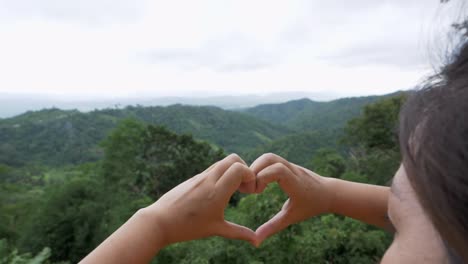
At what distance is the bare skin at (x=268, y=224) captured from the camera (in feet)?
1.92

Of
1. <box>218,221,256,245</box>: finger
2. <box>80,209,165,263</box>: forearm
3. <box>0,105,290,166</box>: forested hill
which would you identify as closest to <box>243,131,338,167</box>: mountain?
<box>0,105,290,166</box>: forested hill

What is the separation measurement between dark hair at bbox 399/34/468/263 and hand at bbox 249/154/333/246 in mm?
435

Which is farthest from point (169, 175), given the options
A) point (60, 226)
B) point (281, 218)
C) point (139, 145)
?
point (281, 218)

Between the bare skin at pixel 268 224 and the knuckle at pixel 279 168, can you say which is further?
the knuckle at pixel 279 168

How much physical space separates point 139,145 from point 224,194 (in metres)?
16.3

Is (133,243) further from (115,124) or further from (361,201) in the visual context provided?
(115,124)

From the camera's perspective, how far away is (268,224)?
104cm

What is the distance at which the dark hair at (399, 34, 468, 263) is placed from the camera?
44 centimetres

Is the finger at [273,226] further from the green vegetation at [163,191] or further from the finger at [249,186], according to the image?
the green vegetation at [163,191]

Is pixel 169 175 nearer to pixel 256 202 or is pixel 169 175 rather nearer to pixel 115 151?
pixel 115 151

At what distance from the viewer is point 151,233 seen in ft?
2.72

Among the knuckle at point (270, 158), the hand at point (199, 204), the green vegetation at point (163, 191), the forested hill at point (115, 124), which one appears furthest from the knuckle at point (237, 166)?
the forested hill at point (115, 124)

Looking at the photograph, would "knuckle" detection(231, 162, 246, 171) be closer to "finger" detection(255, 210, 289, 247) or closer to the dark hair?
"finger" detection(255, 210, 289, 247)

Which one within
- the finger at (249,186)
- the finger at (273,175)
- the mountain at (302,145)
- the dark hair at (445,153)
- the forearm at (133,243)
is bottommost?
the mountain at (302,145)
